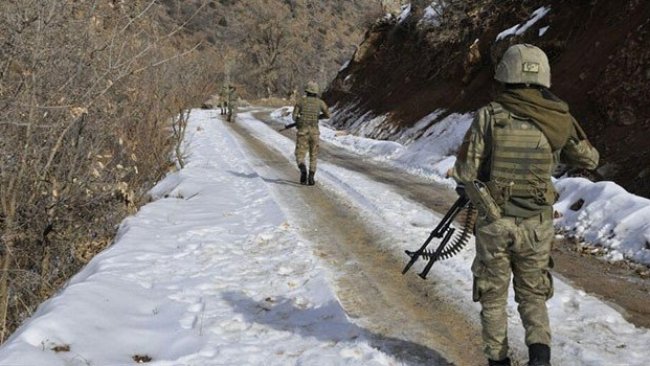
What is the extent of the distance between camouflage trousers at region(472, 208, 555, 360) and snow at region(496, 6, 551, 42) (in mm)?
13057

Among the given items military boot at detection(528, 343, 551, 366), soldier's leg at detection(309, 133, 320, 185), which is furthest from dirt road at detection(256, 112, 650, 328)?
soldier's leg at detection(309, 133, 320, 185)

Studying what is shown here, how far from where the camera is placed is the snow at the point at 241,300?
376cm

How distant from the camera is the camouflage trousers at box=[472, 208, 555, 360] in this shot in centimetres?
313

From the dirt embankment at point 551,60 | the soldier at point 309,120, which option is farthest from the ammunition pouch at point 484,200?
the soldier at point 309,120

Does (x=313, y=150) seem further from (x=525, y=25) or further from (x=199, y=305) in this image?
(x=525, y=25)

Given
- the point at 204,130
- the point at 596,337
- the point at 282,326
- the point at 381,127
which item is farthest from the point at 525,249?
the point at 204,130

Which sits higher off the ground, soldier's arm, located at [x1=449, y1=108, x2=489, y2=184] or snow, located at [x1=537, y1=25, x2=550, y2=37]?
snow, located at [x1=537, y1=25, x2=550, y2=37]

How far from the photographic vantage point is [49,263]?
7859 millimetres

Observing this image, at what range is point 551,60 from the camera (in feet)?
43.5

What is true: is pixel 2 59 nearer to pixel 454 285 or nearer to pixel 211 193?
pixel 211 193

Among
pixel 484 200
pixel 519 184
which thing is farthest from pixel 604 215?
pixel 484 200

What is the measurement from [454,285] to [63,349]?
3.35 meters

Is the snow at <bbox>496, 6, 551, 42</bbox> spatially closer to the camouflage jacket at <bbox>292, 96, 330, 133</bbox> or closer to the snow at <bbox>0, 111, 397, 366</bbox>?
the camouflage jacket at <bbox>292, 96, 330, 133</bbox>

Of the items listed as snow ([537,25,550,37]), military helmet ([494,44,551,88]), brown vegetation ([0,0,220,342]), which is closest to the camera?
military helmet ([494,44,551,88])
